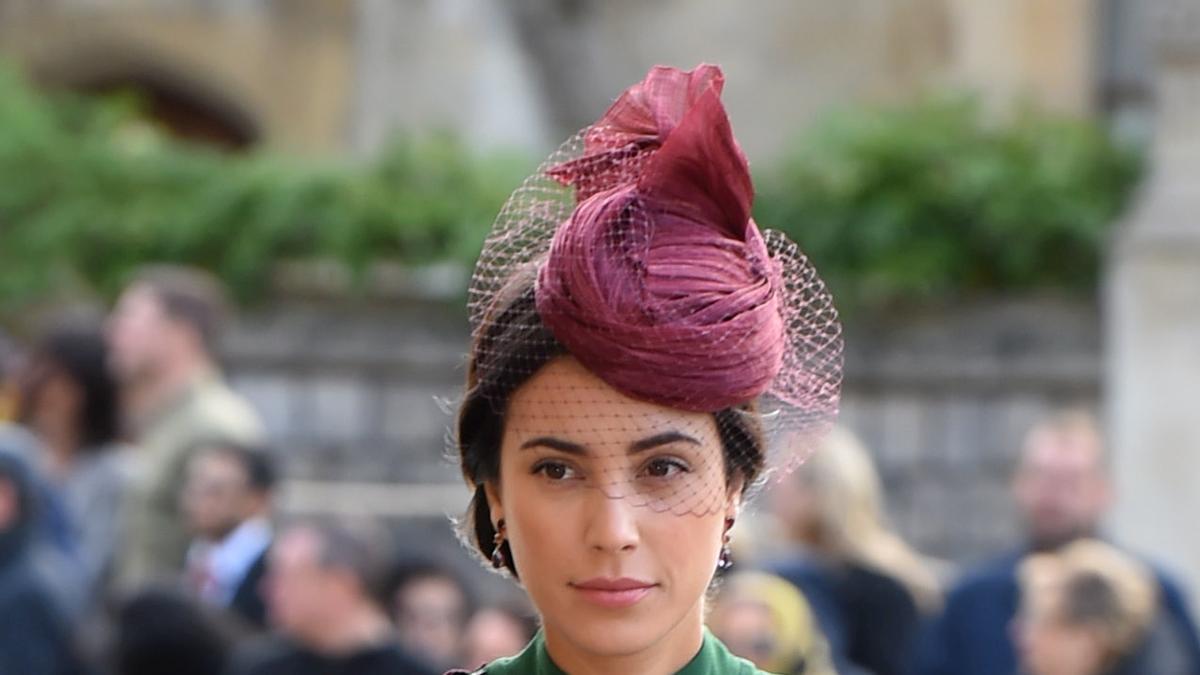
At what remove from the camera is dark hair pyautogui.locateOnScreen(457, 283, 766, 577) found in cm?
289

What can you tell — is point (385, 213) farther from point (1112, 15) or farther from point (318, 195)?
point (1112, 15)

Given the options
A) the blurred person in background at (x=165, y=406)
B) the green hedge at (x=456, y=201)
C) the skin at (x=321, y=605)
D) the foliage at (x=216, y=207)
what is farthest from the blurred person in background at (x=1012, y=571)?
the foliage at (x=216, y=207)

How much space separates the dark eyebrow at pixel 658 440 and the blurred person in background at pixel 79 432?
554cm

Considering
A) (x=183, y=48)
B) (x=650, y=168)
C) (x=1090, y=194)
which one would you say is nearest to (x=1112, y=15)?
(x=1090, y=194)

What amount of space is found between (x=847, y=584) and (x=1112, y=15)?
566 cm

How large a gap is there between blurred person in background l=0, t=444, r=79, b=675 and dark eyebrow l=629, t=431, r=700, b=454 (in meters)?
4.88

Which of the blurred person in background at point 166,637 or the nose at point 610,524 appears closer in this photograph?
the nose at point 610,524

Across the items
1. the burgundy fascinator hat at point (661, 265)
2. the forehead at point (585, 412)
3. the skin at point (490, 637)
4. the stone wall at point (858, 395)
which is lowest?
the stone wall at point (858, 395)

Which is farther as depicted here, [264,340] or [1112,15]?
[1112,15]

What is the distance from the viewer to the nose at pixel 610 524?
2807 millimetres

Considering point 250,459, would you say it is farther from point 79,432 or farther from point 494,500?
point 494,500

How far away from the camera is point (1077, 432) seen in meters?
7.42

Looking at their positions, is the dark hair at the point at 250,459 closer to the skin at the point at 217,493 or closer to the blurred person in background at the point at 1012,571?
the skin at the point at 217,493

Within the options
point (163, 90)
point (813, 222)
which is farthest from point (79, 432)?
point (163, 90)
